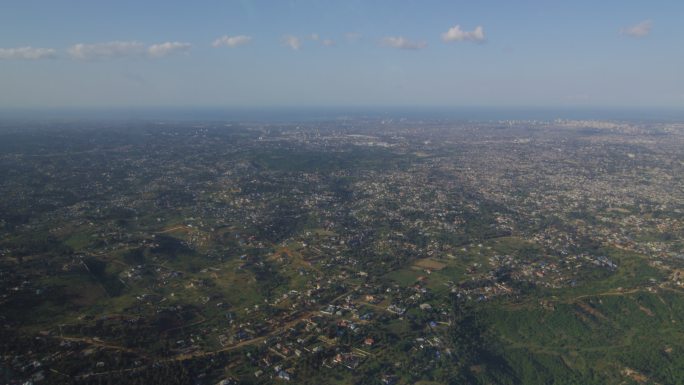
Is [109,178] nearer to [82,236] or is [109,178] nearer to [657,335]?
[82,236]

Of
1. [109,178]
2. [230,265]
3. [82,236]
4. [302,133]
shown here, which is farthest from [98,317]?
[302,133]

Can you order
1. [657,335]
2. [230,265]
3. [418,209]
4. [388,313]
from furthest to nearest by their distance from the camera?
[418,209] < [230,265] < [388,313] < [657,335]

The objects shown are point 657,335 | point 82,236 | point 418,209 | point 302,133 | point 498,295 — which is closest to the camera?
point 657,335

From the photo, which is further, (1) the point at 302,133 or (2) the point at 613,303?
(1) the point at 302,133

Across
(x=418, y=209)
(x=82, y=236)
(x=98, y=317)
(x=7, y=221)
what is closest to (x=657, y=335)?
(x=418, y=209)

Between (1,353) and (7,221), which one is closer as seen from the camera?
(1,353)

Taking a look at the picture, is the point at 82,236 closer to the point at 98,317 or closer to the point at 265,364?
the point at 98,317
